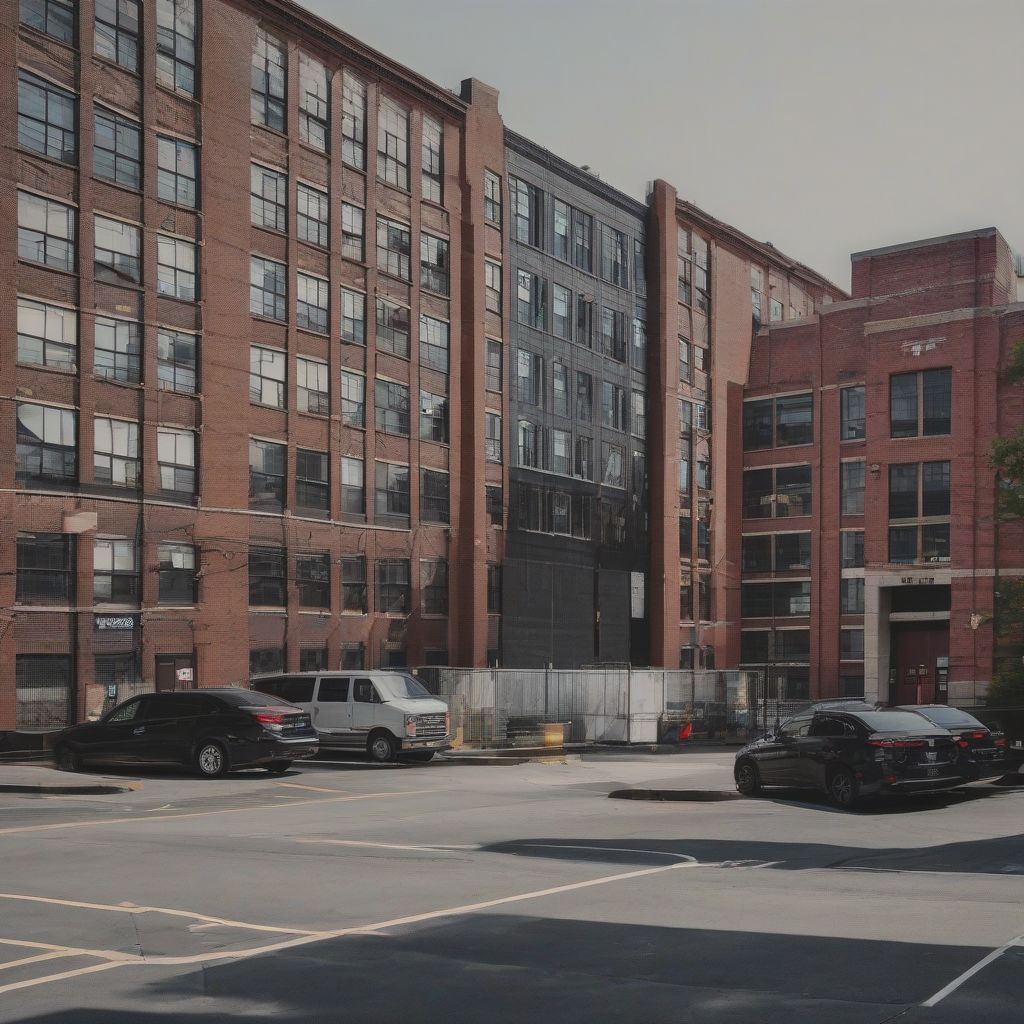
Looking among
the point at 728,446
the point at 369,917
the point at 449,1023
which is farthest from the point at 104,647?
the point at 728,446

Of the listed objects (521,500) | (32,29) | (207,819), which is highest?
(32,29)

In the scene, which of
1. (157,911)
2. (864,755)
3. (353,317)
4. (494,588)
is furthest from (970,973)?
(494,588)

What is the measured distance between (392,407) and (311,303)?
5.43 m

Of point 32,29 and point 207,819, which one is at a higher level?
point 32,29

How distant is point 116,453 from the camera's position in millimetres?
40188

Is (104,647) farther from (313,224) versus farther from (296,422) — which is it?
(313,224)

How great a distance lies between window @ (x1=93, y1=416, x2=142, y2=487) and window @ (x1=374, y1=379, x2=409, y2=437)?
38.2 feet

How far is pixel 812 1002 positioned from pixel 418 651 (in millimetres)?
44117

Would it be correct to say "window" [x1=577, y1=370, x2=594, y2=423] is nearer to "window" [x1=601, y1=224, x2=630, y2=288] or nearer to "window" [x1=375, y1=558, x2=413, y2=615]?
"window" [x1=601, y1=224, x2=630, y2=288]

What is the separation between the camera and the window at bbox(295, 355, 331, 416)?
154ft

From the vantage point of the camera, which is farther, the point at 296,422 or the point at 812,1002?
the point at 296,422

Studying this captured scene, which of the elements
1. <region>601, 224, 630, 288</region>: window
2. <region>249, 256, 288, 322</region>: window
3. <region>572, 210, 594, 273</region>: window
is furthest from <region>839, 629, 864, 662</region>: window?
<region>249, 256, 288, 322</region>: window

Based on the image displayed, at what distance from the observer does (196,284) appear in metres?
43.3

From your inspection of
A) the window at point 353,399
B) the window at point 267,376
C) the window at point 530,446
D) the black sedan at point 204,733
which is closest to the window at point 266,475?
the window at point 267,376
